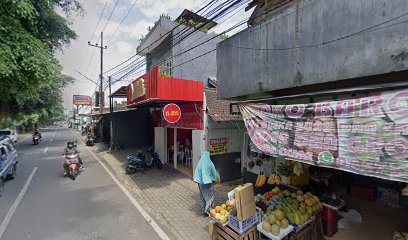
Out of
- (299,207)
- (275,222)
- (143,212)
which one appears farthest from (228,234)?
(143,212)

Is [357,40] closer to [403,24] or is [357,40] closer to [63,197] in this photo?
[403,24]

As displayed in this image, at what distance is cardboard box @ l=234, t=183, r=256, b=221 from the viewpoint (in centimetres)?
407

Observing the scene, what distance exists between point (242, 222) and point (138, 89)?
763 centimetres

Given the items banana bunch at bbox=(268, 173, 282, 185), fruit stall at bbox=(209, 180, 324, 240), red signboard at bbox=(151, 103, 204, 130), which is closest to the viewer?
fruit stall at bbox=(209, 180, 324, 240)

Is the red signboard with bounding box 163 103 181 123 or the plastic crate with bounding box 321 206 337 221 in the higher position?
the red signboard with bounding box 163 103 181 123

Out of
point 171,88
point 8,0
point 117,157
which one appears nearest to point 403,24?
point 171,88

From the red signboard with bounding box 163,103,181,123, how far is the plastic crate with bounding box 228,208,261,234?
536 centimetres

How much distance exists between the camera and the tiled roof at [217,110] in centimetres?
839

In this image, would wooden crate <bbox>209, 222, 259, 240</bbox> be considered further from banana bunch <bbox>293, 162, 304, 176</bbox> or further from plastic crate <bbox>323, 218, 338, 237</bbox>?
banana bunch <bbox>293, 162, 304, 176</bbox>

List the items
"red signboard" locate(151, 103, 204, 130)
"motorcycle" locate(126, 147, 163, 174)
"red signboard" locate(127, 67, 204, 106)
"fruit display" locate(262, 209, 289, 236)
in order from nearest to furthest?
1. "fruit display" locate(262, 209, 289, 236)
2. "red signboard" locate(127, 67, 204, 106)
3. "red signboard" locate(151, 103, 204, 130)
4. "motorcycle" locate(126, 147, 163, 174)

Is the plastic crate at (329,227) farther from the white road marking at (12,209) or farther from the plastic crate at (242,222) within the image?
the white road marking at (12,209)

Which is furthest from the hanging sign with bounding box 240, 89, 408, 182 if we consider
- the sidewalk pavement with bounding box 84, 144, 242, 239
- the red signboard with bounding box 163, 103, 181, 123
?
the red signboard with bounding box 163, 103, 181, 123

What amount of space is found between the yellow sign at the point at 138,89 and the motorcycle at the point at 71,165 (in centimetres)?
395

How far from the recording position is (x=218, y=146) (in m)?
8.84
